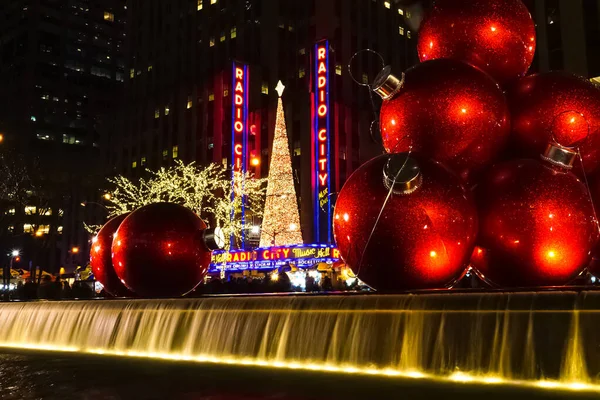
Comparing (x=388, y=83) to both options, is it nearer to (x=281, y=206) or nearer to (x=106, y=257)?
(x=106, y=257)

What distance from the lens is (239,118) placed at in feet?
182

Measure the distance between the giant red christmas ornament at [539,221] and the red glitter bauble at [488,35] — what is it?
162 cm

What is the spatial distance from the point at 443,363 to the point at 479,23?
4.56 metres

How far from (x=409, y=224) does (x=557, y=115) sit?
248 cm

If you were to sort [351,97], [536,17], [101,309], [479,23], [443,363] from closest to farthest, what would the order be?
[443,363]
[479,23]
[101,309]
[536,17]
[351,97]

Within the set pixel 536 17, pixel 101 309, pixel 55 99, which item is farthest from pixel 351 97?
pixel 55 99

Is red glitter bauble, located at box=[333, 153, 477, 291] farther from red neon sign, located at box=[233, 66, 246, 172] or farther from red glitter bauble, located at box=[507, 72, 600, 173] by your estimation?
red neon sign, located at box=[233, 66, 246, 172]

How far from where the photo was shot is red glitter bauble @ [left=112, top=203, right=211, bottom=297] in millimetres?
11125

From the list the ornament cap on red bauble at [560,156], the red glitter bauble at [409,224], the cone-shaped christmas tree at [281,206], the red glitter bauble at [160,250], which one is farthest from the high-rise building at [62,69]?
the ornament cap on red bauble at [560,156]

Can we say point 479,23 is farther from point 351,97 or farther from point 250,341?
point 351,97

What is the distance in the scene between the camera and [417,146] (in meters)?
8.16

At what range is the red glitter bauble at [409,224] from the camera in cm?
751

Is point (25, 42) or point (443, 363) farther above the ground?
point (25, 42)

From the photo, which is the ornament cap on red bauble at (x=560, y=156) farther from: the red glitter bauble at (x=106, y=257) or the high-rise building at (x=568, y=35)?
the high-rise building at (x=568, y=35)
